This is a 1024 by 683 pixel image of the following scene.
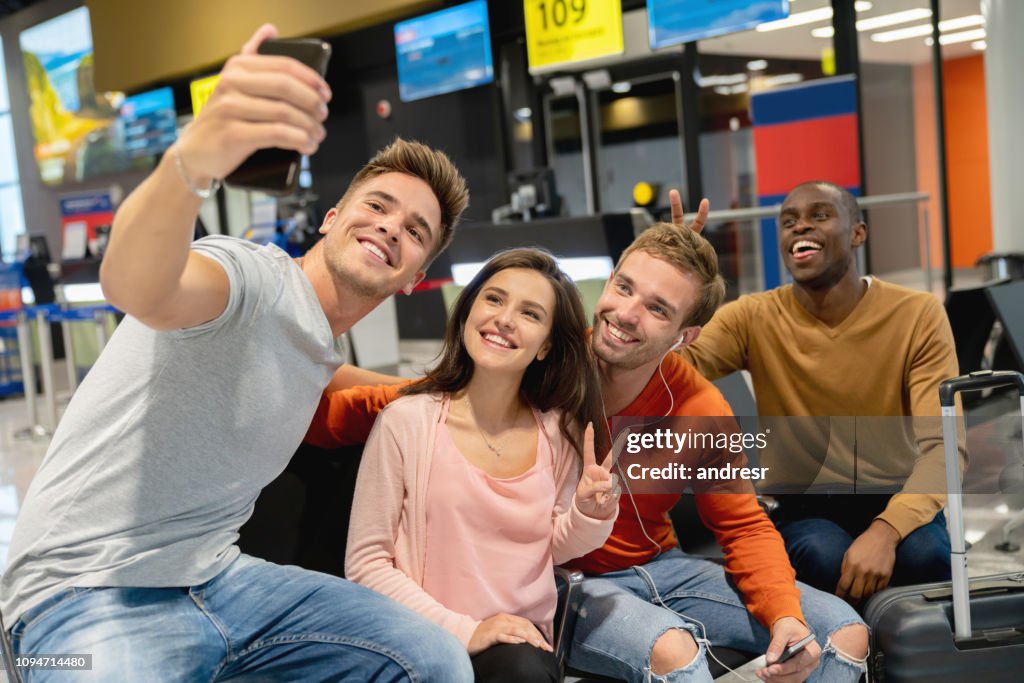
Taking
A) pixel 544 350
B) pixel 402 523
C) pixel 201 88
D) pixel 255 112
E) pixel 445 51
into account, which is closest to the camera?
pixel 255 112

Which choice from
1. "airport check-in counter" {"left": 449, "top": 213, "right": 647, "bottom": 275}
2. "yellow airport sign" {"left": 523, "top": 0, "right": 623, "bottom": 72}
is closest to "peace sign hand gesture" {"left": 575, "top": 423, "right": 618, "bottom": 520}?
"airport check-in counter" {"left": 449, "top": 213, "right": 647, "bottom": 275}

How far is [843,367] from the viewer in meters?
2.32

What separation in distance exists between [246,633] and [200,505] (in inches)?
8.9

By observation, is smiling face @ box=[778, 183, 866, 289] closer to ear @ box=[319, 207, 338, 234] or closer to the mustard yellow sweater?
the mustard yellow sweater

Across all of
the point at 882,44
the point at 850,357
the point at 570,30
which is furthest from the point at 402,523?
the point at 882,44

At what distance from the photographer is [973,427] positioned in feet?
6.61

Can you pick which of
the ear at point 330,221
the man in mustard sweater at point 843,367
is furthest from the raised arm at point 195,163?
the man in mustard sweater at point 843,367

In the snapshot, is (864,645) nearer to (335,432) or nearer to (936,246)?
(335,432)

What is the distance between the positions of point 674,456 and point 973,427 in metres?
0.65

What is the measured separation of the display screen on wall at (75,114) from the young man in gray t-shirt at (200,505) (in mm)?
10928

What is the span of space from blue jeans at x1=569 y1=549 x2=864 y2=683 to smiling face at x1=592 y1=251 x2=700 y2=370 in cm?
45

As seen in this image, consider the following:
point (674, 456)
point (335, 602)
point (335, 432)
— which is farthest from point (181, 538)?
point (674, 456)

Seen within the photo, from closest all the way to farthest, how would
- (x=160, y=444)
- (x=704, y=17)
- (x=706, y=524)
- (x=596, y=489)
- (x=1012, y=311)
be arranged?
(x=160, y=444)
(x=596, y=489)
(x=706, y=524)
(x=1012, y=311)
(x=704, y=17)

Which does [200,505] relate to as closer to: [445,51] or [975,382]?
[975,382]
